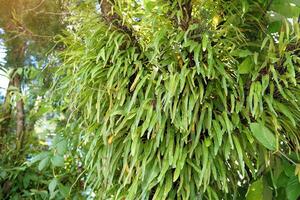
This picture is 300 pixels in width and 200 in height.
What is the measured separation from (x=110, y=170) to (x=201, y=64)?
0.43 metres

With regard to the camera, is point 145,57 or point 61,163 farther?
point 61,163

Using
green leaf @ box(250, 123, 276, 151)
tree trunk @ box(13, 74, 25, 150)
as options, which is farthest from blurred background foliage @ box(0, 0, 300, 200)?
tree trunk @ box(13, 74, 25, 150)

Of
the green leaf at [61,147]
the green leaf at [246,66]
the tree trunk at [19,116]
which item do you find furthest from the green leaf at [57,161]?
the green leaf at [246,66]

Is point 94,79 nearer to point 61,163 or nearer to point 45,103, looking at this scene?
point 61,163

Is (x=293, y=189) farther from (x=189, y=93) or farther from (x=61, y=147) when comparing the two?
(x=61, y=147)

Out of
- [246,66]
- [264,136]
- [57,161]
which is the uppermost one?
[246,66]

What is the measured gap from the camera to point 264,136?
93cm

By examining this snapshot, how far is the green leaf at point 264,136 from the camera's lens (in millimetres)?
932

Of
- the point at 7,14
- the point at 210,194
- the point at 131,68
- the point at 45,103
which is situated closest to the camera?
the point at 210,194

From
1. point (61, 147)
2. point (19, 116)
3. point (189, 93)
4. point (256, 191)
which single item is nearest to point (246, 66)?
point (189, 93)

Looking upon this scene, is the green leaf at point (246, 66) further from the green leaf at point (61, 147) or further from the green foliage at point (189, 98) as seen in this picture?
the green leaf at point (61, 147)

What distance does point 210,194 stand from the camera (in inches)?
39.0

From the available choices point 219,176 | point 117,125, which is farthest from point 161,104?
point 219,176

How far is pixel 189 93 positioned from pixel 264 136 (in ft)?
0.78
